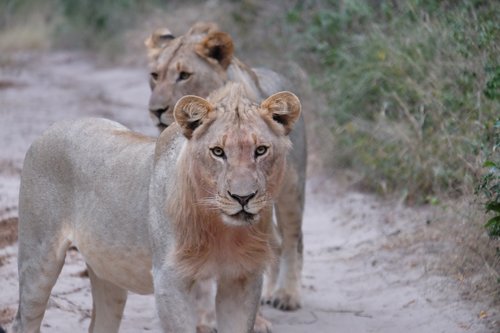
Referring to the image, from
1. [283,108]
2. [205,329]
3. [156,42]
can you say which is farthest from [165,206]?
[156,42]

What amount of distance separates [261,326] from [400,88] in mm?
3588

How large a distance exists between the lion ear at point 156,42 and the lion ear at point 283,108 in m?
2.14

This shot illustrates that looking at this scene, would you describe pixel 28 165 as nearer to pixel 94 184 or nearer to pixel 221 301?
pixel 94 184

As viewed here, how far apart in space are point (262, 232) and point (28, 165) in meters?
1.37

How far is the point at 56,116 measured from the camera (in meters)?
13.0

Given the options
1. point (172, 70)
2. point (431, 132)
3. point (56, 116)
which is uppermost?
point (172, 70)

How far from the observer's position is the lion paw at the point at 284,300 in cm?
617

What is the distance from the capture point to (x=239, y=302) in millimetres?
4129

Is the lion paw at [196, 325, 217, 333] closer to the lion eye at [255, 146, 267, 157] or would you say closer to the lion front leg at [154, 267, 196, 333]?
the lion front leg at [154, 267, 196, 333]

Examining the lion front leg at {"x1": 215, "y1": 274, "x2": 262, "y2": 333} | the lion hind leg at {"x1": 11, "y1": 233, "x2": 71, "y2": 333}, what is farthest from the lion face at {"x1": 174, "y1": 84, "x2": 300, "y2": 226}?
the lion hind leg at {"x1": 11, "y1": 233, "x2": 71, "y2": 333}

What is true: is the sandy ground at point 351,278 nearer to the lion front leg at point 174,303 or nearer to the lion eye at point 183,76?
the lion eye at point 183,76

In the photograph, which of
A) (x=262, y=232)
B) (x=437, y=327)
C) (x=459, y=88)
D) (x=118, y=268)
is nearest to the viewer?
(x=262, y=232)

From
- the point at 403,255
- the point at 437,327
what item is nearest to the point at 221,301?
the point at 437,327

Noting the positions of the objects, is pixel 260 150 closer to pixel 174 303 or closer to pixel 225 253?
pixel 225 253
